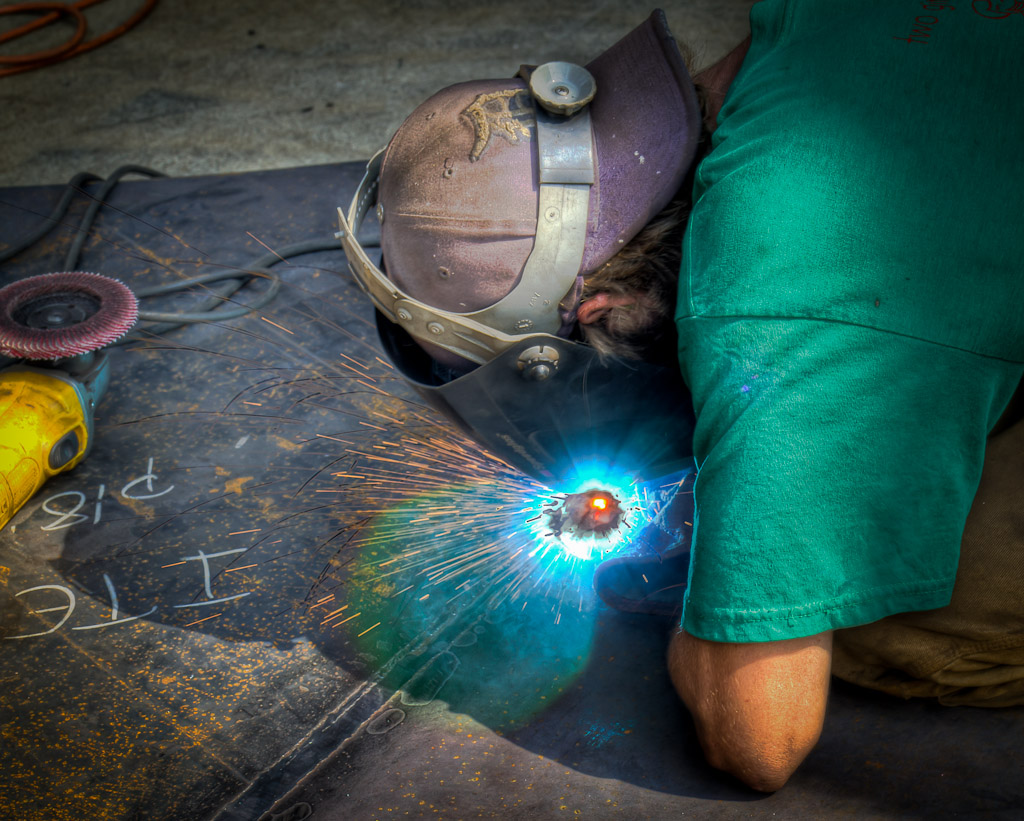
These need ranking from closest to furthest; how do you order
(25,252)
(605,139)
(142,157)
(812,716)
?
(812,716)
(605,139)
(25,252)
(142,157)

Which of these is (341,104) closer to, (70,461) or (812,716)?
(70,461)

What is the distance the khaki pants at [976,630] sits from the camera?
1461 mm

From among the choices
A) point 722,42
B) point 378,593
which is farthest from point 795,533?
point 722,42

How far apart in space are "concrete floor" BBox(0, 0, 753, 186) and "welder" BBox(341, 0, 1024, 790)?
2.31 meters

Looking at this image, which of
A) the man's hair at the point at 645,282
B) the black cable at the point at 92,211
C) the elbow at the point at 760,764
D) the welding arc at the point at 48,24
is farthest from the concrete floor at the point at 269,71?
the elbow at the point at 760,764

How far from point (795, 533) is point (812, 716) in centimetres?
34

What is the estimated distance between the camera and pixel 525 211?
145 cm

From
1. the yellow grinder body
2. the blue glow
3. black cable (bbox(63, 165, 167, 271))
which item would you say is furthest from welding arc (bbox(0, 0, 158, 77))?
the blue glow

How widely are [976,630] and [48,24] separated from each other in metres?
5.11

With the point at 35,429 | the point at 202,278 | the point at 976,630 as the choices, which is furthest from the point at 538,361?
the point at 202,278

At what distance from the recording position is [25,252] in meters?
2.77

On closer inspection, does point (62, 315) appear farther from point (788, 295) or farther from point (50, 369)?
point (788, 295)

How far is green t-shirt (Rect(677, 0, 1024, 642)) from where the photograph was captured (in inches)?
46.5

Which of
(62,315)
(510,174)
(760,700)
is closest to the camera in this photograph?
(760,700)
